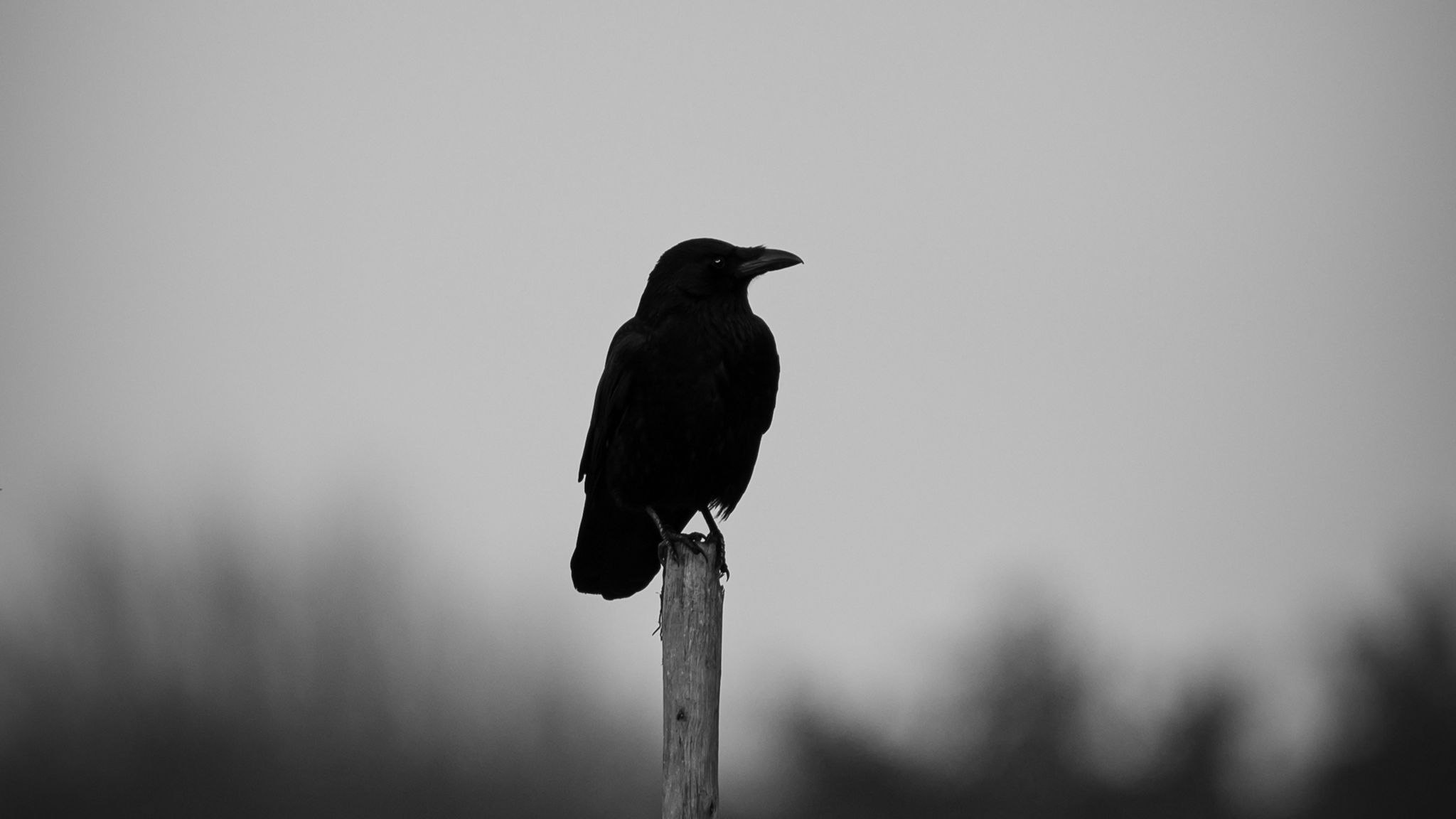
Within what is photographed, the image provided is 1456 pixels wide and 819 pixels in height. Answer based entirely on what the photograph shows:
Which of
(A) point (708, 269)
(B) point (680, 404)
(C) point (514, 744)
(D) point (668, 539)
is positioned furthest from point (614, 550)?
(C) point (514, 744)

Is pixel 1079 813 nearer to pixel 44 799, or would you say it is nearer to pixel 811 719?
pixel 811 719

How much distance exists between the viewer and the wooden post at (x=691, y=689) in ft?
16.2

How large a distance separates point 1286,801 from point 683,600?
20.7m

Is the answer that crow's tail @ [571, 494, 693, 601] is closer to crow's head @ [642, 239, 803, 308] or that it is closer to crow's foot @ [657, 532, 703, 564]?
crow's foot @ [657, 532, 703, 564]

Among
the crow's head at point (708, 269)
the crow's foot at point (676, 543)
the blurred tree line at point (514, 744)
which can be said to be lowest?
the blurred tree line at point (514, 744)

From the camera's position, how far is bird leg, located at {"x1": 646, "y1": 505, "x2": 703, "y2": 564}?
236 inches

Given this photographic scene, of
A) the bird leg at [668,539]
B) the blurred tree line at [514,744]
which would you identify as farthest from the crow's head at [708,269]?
the blurred tree line at [514,744]

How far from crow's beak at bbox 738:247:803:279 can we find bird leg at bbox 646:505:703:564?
128cm

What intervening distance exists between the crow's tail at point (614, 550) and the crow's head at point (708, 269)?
3.59 ft

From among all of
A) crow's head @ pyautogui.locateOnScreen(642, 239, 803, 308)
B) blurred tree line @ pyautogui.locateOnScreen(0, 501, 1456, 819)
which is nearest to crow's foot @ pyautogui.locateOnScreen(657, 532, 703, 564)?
crow's head @ pyautogui.locateOnScreen(642, 239, 803, 308)

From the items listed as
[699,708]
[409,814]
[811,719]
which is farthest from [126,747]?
[699,708]

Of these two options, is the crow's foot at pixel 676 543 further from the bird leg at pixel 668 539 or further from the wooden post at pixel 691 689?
the wooden post at pixel 691 689

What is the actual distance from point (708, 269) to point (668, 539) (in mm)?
1370

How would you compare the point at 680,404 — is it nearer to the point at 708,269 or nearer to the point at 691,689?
the point at 708,269
